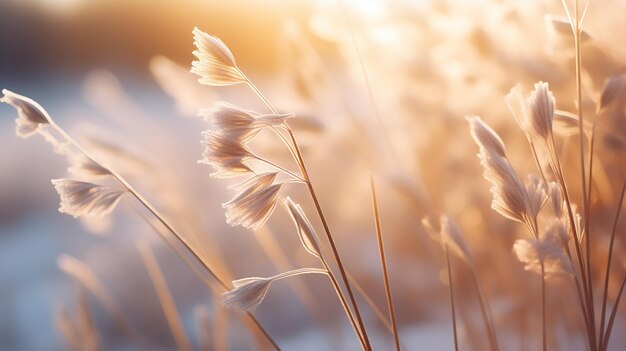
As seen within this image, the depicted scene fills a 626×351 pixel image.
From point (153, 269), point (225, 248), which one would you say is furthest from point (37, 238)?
point (153, 269)

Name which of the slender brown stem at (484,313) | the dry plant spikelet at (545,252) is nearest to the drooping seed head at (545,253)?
the dry plant spikelet at (545,252)

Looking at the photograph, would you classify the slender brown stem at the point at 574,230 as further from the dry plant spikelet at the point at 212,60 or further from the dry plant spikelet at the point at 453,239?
the dry plant spikelet at the point at 212,60

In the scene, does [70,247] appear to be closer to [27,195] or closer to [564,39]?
[27,195]

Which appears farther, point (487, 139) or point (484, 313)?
point (484, 313)

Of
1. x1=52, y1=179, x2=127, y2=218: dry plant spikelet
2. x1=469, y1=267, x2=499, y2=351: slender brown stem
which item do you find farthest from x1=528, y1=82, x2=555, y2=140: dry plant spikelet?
x1=52, y1=179, x2=127, y2=218: dry plant spikelet

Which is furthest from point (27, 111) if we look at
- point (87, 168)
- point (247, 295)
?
point (247, 295)

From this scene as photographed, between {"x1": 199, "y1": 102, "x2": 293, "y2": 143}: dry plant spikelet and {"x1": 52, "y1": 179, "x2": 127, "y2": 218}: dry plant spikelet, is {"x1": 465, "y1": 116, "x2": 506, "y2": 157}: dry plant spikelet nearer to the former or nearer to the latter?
{"x1": 199, "y1": 102, "x2": 293, "y2": 143}: dry plant spikelet

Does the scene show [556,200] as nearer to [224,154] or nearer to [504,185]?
[504,185]
